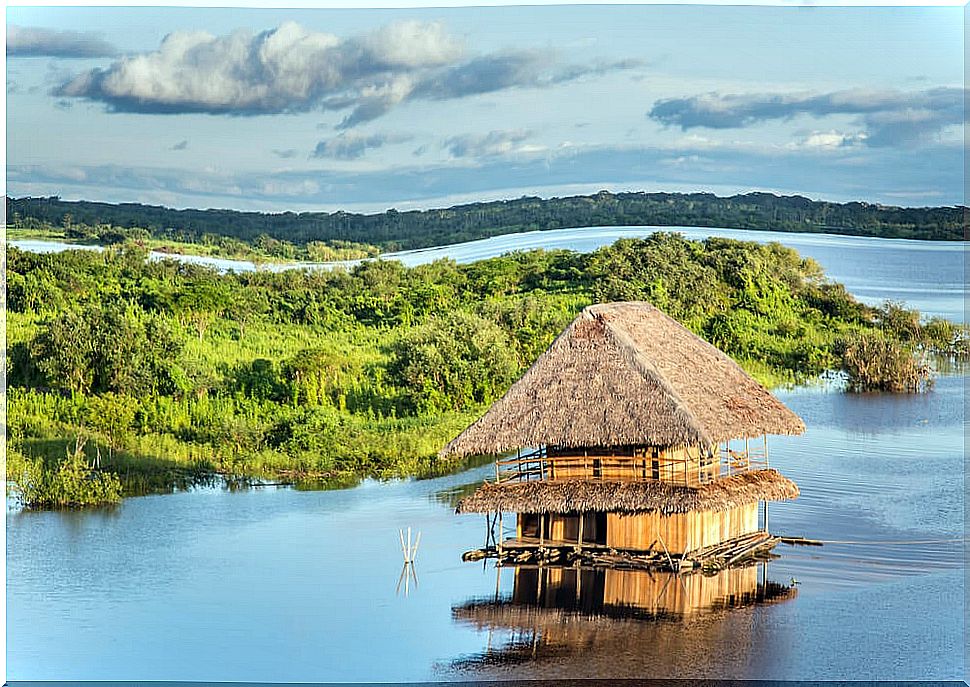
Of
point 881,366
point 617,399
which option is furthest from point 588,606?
point 881,366

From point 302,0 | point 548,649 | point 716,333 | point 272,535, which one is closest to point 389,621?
point 548,649

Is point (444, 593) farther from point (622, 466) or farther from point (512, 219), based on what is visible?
point (512, 219)

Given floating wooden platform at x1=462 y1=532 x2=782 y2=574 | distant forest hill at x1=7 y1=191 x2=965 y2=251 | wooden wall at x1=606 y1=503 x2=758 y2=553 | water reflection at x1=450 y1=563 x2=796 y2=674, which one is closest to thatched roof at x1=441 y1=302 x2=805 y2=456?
wooden wall at x1=606 y1=503 x2=758 y2=553

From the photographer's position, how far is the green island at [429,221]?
1798 cm

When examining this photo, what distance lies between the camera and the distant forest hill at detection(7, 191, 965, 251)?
1795 centimetres

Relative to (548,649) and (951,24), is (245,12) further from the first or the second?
(548,649)

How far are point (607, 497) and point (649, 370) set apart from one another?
1.07 meters

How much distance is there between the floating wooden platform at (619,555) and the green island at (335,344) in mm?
4945

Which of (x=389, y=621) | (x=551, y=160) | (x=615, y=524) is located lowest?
(x=389, y=621)

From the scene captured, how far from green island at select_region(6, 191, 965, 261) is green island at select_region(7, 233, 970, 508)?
42 cm

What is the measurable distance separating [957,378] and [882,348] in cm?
108

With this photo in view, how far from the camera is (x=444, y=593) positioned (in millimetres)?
11984

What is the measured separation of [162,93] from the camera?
17.0m

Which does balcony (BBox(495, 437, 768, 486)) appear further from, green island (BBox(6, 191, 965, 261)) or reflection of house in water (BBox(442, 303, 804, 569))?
green island (BBox(6, 191, 965, 261))
